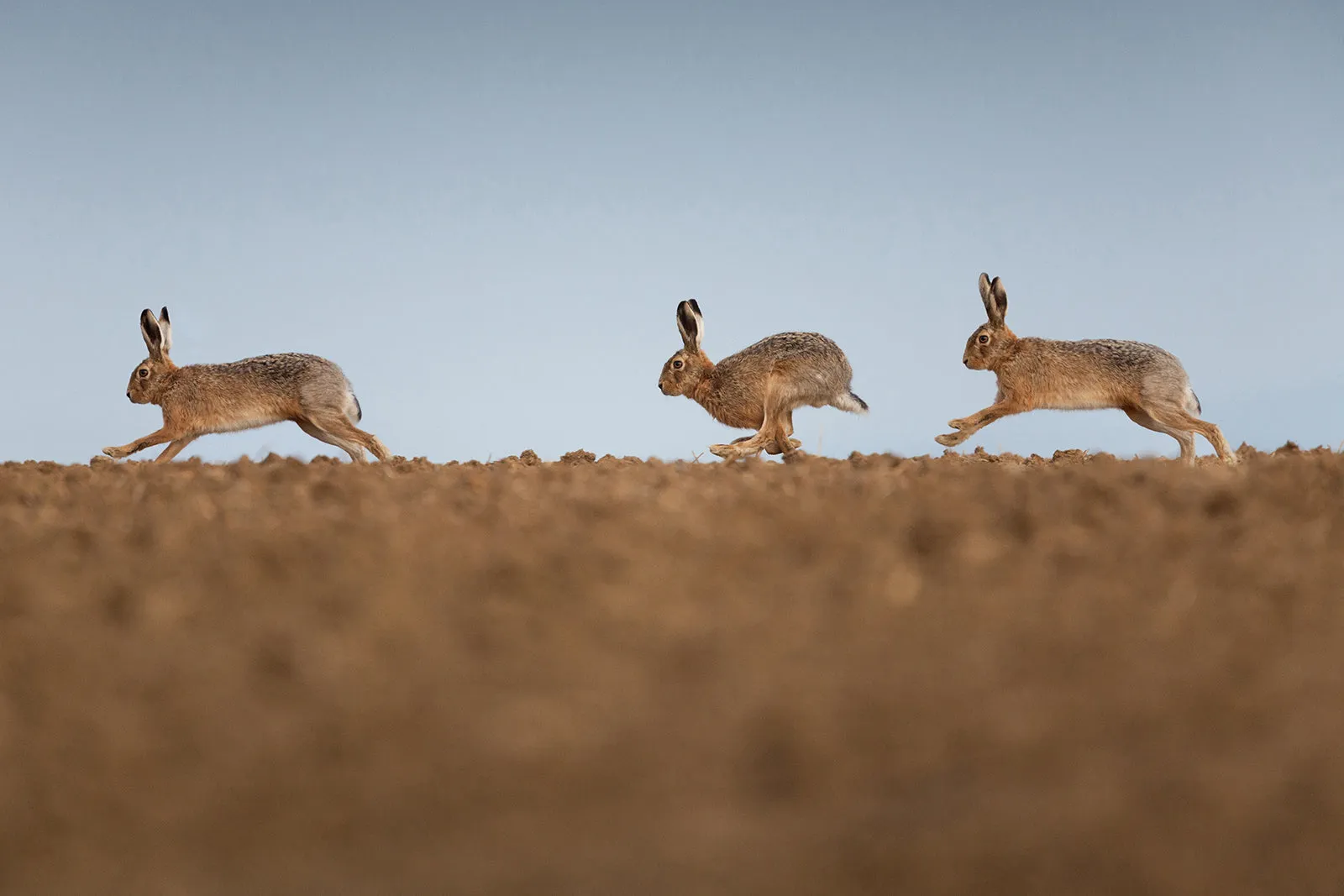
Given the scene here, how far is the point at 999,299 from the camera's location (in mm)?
10750

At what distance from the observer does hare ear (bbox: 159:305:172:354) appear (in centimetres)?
1161

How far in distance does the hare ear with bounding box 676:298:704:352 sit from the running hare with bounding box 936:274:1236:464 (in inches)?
106

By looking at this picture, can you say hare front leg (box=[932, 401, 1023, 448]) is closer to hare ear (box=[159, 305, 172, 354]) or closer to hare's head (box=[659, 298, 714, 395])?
hare's head (box=[659, 298, 714, 395])

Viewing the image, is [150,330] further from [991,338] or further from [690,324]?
[991,338]

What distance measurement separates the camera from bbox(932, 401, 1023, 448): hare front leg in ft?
31.5

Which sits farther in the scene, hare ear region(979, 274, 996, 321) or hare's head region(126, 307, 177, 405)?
hare's head region(126, 307, 177, 405)

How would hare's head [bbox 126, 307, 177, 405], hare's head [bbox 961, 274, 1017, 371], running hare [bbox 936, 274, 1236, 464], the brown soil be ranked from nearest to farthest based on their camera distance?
the brown soil → running hare [bbox 936, 274, 1236, 464] → hare's head [bbox 961, 274, 1017, 371] → hare's head [bbox 126, 307, 177, 405]

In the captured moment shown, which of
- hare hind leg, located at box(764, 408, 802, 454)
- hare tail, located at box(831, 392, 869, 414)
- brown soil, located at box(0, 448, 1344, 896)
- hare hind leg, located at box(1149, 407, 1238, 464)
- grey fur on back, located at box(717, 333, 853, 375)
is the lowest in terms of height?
brown soil, located at box(0, 448, 1344, 896)

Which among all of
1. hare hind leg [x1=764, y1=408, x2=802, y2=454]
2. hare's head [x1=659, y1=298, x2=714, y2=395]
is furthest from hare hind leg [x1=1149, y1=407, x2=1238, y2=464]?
hare's head [x1=659, y1=298, x2=714, y2=395]

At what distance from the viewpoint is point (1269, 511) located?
3250 millimetres

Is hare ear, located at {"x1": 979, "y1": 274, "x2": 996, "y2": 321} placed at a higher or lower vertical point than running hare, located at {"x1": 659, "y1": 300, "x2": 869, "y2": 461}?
higher

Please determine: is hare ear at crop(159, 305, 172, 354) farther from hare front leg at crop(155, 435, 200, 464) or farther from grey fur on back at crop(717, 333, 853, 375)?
grey fur on back at crop(717, 333, 853, 375)

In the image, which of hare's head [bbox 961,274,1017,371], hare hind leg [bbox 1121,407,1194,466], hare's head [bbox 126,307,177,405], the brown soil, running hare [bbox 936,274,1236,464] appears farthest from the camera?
hare's head [bbox 126,307,177,405]

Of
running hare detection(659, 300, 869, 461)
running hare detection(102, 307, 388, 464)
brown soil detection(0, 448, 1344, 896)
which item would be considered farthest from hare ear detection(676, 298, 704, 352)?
brown soil detection(0, 448, 1344, 896)
